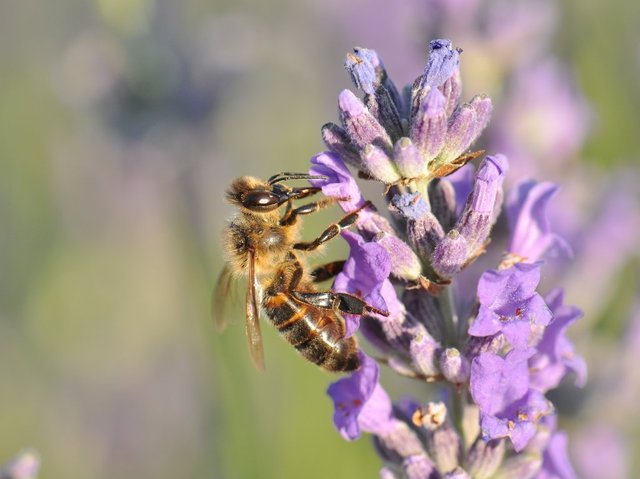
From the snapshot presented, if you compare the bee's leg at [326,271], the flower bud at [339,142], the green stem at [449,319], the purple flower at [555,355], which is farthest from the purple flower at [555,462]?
the flower bud at [339,142]

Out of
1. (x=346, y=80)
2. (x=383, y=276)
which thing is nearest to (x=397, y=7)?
(x=346, y=80)

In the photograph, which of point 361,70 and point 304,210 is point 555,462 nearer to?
point 304,210

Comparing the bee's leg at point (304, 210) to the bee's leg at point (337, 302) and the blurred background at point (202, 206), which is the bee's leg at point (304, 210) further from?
the blurred background at point (202, 206)

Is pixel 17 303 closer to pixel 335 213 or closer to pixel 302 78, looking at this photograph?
pixel 335 213

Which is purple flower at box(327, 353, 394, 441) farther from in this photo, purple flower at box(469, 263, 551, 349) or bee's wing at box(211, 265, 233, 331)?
bee's wing at box(211, 265, 233, 331)

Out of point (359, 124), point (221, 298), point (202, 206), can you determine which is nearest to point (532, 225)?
point (359, 124)
